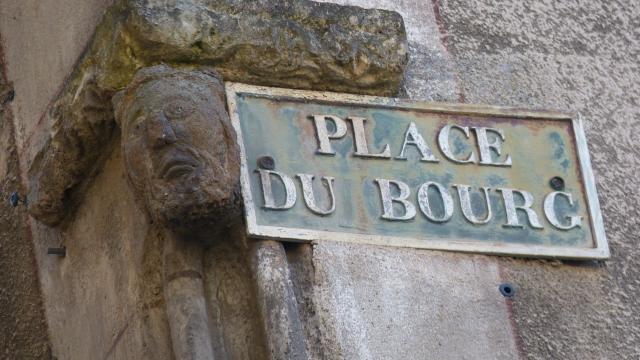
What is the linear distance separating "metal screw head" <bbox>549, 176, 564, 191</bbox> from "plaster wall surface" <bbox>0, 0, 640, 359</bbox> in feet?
0.33

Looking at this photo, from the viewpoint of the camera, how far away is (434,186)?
3.77 metres

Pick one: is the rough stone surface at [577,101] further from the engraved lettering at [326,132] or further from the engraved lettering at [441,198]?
the engraved lettering at [326,132]

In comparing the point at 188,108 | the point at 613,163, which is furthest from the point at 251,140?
the point at 613,163

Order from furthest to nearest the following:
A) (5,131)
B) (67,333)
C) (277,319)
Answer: (5,131), (67,333), (277,319)

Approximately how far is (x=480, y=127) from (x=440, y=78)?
0.41 ft

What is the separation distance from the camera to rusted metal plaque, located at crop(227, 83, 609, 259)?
12.0ft

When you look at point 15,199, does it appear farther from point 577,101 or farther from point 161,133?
point 577,101

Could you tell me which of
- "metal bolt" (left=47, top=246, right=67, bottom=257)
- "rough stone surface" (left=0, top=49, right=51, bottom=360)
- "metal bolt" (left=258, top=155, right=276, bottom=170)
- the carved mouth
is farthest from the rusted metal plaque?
"rough stone surface" (left=0, top=49, right=51, bottom=360)

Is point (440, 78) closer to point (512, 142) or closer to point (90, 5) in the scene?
point (512, 142)

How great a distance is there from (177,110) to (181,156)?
9cm

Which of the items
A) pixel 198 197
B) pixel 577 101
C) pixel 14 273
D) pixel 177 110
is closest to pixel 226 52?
pixel 177 110

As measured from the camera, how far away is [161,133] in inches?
140

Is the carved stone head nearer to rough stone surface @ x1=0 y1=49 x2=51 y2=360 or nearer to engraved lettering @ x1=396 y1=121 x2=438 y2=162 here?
engraved lettering @ x1=396 y1=121 x2=438 y2=162

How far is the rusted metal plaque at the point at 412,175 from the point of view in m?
3.66
